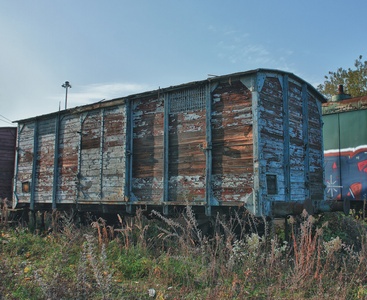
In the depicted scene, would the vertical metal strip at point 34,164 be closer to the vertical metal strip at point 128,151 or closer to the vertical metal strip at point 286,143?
the vertical metal strip at point 128,151

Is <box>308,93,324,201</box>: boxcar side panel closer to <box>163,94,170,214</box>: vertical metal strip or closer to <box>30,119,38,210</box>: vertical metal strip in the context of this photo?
<box>163,94,170,214</box>: vertical metal strip

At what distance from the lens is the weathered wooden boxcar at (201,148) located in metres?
5.80

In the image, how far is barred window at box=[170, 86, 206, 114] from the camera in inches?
253

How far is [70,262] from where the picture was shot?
5.26 m

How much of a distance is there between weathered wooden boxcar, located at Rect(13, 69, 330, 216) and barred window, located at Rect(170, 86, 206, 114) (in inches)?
0.8

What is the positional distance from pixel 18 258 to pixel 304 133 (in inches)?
247

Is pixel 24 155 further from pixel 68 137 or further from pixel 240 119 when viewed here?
pixel 240 119

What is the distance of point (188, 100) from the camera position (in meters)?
6.57

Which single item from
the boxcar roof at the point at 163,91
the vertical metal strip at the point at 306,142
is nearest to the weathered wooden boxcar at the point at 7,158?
the boxcar roof at the point at 163,91

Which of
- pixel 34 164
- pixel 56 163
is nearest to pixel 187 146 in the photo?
pixel 56 163

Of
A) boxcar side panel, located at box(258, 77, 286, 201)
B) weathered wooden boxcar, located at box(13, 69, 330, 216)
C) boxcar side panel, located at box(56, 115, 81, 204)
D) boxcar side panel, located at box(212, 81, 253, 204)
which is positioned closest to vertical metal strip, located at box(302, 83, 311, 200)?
weathered wooden boxcar, located at box(13, 69, 330, 216)

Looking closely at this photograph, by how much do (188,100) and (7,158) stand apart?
752 centimetres

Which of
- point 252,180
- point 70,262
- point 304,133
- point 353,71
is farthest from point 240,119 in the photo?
point 353,71

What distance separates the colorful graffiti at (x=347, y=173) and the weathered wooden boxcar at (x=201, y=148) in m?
2.45
